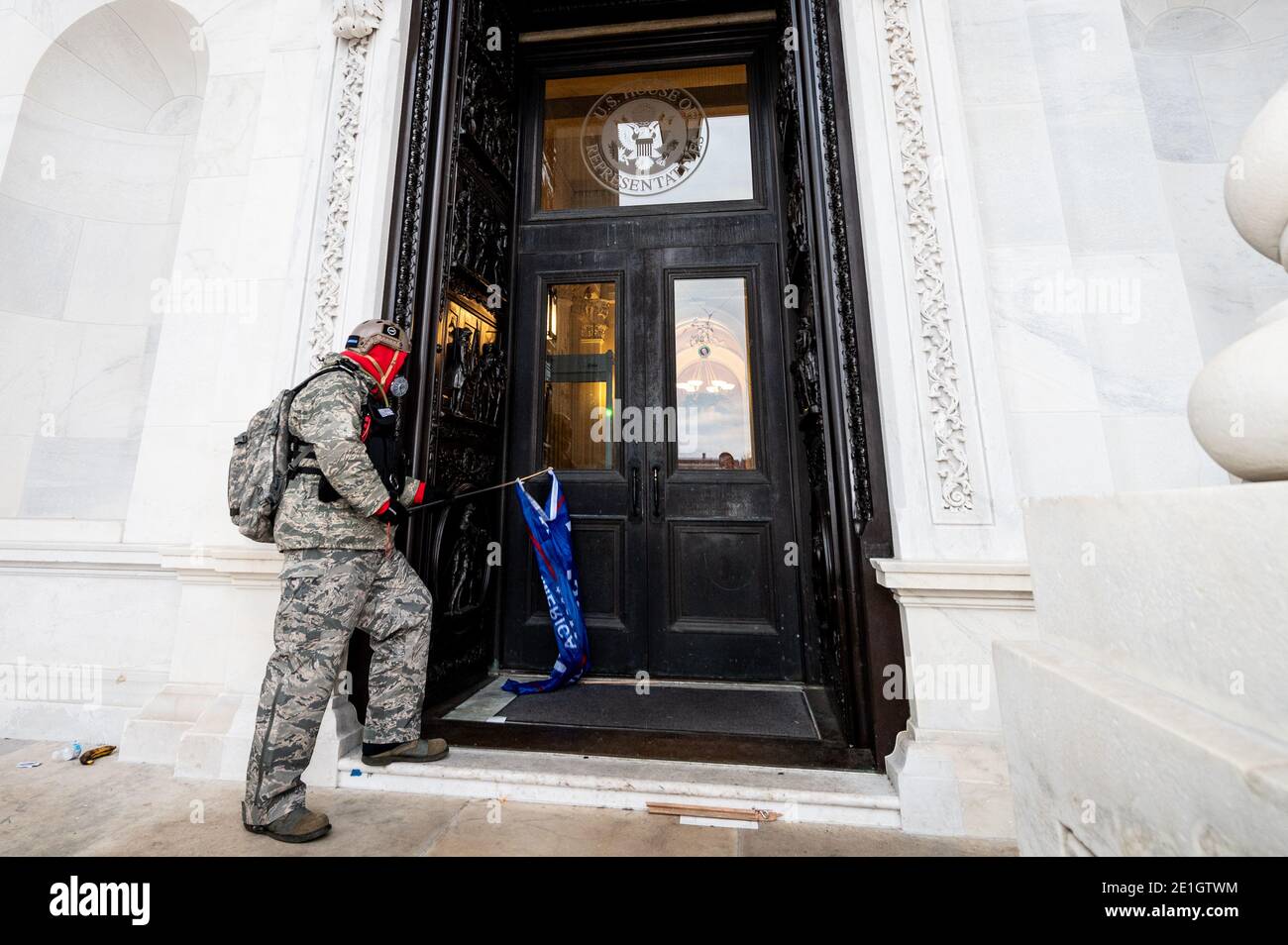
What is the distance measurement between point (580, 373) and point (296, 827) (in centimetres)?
304

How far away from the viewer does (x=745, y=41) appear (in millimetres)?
4199

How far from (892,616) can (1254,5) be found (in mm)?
4484

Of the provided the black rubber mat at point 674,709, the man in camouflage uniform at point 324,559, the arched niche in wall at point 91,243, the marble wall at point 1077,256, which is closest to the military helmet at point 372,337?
the man in camouflage uniform at point 324,559

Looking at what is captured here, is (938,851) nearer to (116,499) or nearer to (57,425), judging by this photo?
(116,499)

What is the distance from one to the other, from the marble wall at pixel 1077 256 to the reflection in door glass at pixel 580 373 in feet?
8.02

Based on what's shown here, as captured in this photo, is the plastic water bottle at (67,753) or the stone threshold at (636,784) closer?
the stone threshold at (636,784)

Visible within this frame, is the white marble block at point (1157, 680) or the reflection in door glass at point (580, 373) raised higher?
the reflection in door glass at point (580, 373)

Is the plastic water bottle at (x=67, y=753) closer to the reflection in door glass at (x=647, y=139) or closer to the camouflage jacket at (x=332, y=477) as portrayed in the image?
the camouflage jacket at (x=332, y=477)

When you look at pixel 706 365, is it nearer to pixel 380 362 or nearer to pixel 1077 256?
pixel 1077 256

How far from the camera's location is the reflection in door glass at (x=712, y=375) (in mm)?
3820

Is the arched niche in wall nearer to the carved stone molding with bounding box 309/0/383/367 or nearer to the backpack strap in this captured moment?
the carved stone molding with bounding box 309/0/383/367

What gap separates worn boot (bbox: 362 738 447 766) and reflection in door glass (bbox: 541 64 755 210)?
12.8 feet
